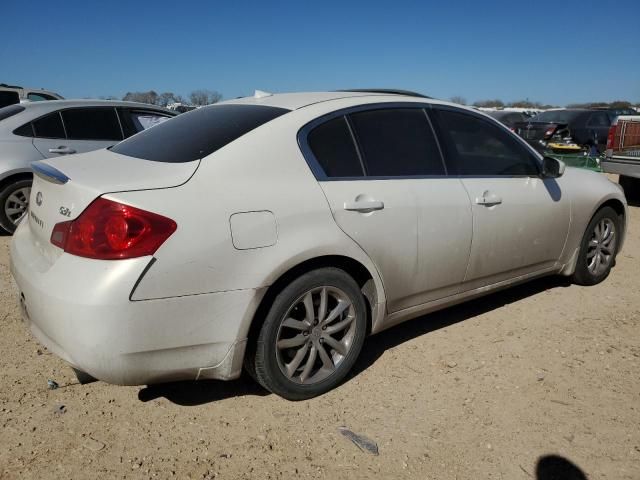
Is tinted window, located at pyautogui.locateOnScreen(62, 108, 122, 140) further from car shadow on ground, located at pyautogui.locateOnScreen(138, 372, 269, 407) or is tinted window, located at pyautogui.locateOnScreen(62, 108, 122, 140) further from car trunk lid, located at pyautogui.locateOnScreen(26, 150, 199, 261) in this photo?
car shadow on ground, located at pyautogui.locateOnScreen(138, 372, 269, 407)

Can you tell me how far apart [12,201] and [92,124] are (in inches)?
49.2

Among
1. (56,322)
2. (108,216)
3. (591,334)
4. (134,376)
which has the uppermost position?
(108,216)

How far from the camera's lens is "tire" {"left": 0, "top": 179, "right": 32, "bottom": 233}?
580cm

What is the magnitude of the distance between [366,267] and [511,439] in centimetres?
109


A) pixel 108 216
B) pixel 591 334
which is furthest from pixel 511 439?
pixel 108 216

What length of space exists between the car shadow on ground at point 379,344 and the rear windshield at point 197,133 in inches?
49.1

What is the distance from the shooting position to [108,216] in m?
2.28

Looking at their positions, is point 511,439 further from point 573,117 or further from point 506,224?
point 573,117

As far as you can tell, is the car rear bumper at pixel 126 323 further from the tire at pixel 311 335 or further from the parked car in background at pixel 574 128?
the parked car in background at pixel 574 128

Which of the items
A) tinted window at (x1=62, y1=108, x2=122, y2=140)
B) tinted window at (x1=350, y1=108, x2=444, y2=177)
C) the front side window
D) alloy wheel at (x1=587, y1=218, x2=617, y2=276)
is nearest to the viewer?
tinted window at (x1=350, y1=108, x2=444, y2=177)

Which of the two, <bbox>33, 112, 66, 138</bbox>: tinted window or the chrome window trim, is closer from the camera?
the chrome window trim

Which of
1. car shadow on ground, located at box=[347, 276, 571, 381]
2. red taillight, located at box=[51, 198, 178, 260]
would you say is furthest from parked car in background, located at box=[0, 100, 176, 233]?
car shadow on ground, located at box=[347, 276, 571, 381]

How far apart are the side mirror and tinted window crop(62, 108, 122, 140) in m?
4.83

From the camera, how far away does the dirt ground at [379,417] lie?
2377 mm
